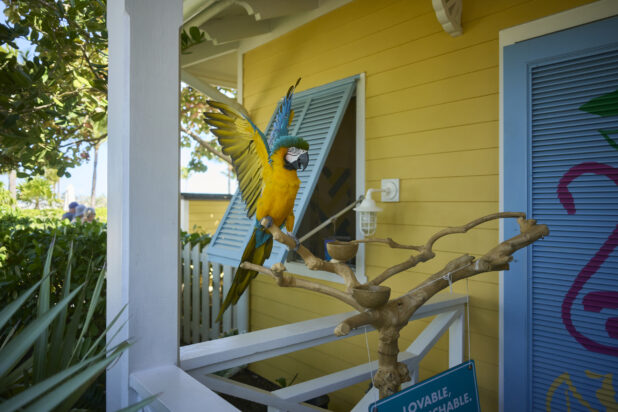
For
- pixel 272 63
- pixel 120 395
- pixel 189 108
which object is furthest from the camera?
pixel 189 108

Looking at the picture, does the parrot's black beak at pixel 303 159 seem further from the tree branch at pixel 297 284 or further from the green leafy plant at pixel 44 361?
the green leafy plant at pixel 44 361

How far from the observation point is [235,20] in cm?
320

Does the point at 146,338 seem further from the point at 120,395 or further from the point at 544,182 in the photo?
the point at 544,182

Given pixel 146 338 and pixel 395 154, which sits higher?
pixel 395 154

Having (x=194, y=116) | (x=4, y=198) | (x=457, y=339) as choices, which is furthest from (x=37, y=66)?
(x=194, y=116)

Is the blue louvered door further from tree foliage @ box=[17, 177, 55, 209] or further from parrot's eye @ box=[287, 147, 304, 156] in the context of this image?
tree foliage @ box=[17, 177, 55, 209]

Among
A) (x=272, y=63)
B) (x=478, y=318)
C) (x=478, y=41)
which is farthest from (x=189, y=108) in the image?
(x=478, y=318)

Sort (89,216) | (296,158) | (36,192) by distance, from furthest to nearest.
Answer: (36,192)
(89,216)
(296,158)

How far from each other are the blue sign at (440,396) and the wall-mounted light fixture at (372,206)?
125cm

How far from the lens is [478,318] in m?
2.05

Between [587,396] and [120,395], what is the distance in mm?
1869

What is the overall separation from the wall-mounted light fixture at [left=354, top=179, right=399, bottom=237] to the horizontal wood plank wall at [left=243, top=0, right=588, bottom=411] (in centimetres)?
5

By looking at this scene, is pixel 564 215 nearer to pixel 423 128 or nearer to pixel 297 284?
pixel 423 128

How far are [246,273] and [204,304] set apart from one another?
84.7 inches
